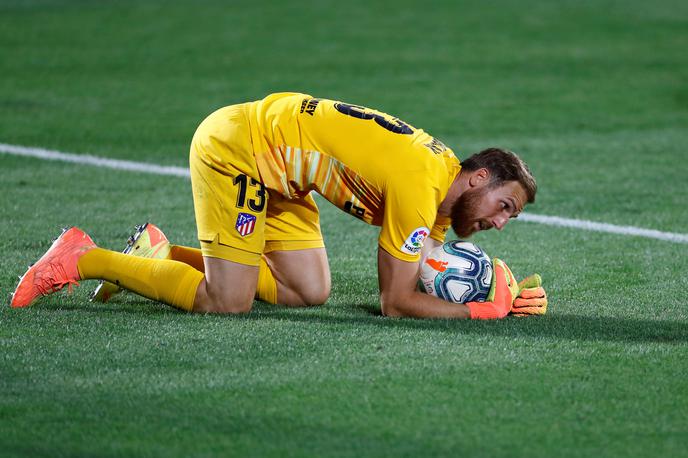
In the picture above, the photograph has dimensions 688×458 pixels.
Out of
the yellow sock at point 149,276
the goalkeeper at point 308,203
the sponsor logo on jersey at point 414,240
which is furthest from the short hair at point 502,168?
the yellow sock at point 149,276

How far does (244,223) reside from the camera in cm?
584

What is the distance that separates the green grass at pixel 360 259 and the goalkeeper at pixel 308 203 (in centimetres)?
14

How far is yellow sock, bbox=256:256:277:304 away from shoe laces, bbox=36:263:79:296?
0.95 m

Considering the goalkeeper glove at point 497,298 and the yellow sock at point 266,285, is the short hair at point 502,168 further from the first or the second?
the yellow sock at point 266,285

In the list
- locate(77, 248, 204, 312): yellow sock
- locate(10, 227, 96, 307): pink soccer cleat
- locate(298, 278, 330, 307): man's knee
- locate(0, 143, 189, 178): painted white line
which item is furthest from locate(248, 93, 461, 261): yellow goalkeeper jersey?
locate(0, 143, 189, 178): painted white line

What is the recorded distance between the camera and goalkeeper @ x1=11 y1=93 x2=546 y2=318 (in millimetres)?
5496

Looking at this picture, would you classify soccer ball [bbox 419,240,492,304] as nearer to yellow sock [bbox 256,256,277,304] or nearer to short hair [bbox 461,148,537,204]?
short hair [bbox 461,148,537,204]

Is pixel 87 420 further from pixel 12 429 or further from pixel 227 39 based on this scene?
pixel 227 39

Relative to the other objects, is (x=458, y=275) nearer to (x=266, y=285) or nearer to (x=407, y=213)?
(x=407, y=213)

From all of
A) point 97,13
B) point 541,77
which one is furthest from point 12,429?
point 97,13

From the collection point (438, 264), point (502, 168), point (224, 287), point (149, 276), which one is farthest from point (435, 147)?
point (149, 276)

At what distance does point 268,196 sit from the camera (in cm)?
599

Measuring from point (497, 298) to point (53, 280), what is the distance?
7.07ft

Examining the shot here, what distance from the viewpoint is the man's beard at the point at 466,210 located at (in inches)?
219
